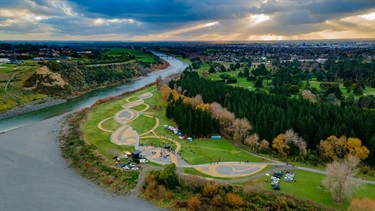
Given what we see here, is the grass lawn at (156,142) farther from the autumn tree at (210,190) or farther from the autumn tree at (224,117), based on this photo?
the autumn tree at (210,190)

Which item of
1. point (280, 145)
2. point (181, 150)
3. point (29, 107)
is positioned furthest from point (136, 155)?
point (29, 107)

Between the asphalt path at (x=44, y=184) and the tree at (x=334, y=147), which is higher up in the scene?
the tree at (x=334, y=147)

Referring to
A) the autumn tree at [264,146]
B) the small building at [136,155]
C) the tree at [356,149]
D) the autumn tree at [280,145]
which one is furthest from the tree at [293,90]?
the small building at [136,155]

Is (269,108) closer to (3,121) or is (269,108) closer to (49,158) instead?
(49,158)

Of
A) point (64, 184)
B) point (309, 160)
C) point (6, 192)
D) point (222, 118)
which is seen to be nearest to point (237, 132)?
point (222, 118)

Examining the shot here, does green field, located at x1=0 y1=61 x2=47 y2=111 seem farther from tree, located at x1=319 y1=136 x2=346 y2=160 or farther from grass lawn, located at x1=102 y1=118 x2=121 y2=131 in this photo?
tree, located at x1=319 y1=136 x2=346 y2=160

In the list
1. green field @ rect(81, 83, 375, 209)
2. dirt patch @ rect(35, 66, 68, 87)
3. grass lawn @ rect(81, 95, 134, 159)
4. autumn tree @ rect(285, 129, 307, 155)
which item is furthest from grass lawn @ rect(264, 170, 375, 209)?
dirt patch @ rect(35, 66, 68, 87)
